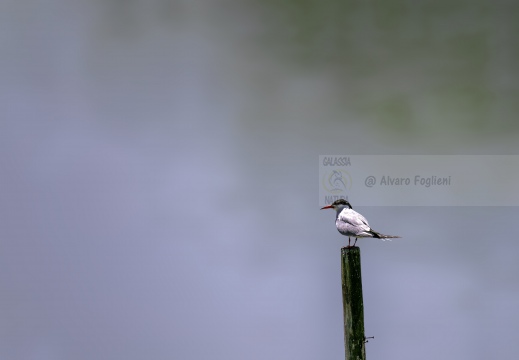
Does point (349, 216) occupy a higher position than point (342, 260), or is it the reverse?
point (349, 216)

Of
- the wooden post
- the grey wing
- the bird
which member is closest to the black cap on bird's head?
the bird

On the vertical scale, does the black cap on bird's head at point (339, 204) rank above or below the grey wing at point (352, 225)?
above

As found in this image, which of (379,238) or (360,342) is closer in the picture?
(360,342)

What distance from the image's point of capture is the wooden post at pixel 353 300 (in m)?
8.12

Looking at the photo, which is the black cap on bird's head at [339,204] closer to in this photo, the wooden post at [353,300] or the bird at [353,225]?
the bird at [353,225]

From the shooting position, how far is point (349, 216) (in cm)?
1020

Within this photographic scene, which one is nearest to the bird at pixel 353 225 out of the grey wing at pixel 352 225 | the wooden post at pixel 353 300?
the grey wing at pixel 352 225

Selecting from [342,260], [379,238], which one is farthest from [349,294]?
[379,238]

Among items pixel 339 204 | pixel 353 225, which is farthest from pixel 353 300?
pixel 339 204

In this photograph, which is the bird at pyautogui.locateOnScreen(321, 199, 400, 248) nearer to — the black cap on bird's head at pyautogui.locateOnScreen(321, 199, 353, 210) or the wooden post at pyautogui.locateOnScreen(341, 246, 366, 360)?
the black cap on bird's head at pyautogui.locateOnScreen(321, 199, 353, 210)

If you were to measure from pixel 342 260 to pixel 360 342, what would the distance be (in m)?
1.05

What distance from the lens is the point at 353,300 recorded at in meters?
8.13

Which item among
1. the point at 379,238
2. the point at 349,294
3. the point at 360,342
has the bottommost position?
the point at 360,342

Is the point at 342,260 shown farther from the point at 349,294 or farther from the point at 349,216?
the point at 349,216
